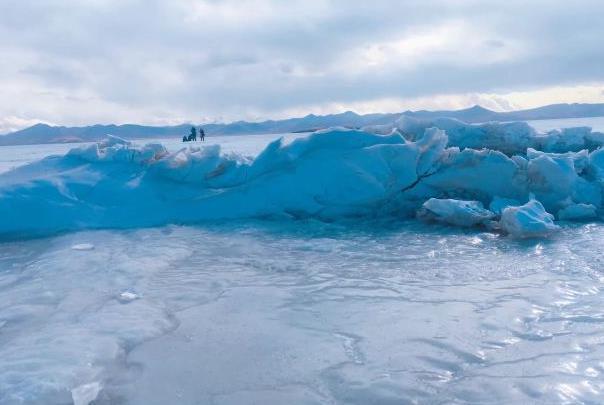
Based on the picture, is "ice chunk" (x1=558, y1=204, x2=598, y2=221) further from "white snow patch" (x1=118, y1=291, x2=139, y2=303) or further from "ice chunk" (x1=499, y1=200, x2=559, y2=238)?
"white snow patch" (x1=118, y1=291, x2=139, y2=303)

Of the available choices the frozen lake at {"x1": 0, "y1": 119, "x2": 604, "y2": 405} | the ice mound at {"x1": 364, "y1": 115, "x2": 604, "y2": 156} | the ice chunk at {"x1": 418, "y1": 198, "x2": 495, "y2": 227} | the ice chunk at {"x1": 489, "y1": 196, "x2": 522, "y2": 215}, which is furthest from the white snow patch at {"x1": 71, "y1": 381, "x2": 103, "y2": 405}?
the ice mound at {"x1": 364, "y1": 115, "x2": 604, "y2": 156}

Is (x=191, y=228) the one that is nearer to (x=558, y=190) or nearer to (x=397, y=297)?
(x=397, y=297)

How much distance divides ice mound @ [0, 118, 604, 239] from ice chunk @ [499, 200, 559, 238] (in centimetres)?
81

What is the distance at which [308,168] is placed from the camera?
27.0ft

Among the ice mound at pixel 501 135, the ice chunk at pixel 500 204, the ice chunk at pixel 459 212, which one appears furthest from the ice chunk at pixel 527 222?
the ice mound at pixel 501 135

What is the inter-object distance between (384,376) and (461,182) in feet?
18.7

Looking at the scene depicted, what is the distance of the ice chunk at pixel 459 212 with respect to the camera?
7062 mm

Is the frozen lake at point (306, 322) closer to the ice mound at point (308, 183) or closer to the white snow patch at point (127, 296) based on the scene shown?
the white snow patch at point (127, 296)

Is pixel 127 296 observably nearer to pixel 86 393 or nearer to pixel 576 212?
pixel 86 393

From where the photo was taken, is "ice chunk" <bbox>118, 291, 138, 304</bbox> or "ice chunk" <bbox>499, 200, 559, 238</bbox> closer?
"ice chunk" <bbox>118, 291, 138, 304</bbox>

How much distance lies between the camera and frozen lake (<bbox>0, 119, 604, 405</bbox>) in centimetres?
282

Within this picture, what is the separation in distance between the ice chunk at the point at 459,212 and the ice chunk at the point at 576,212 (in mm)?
1110

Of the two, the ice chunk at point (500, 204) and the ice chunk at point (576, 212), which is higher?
the ice chunk at point (500, 204)

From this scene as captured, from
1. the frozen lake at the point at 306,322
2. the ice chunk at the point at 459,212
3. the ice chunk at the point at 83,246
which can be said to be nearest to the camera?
the frozen lake at the point at 306,322
